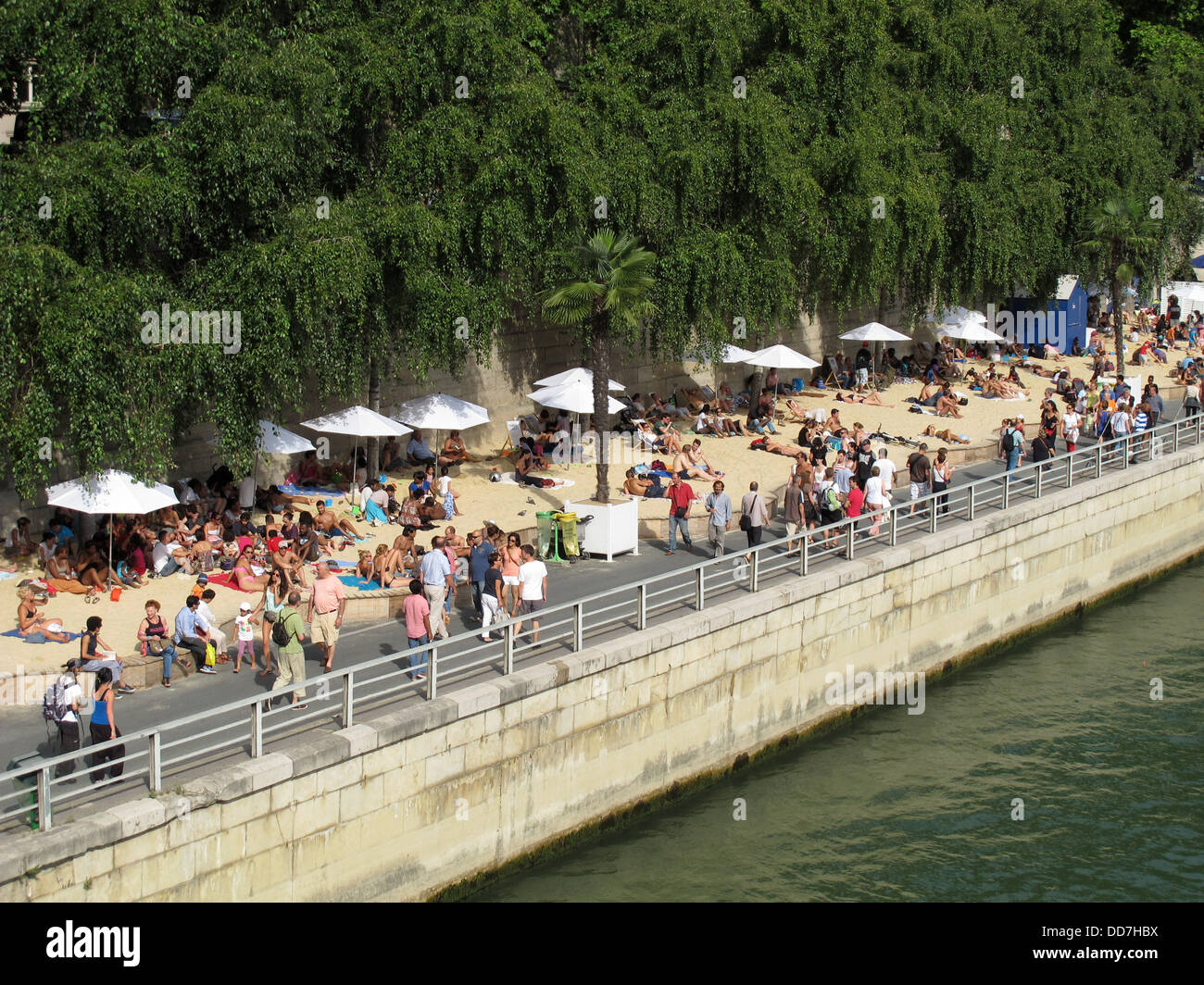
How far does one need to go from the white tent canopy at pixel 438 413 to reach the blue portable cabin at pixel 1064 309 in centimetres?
2113

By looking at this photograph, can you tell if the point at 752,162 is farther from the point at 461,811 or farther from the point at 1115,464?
the point at 461,811

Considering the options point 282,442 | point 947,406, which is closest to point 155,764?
point 282,442

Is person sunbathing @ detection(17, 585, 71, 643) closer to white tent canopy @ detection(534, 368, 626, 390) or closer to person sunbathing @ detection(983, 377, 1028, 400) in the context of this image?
white tent canopy @ detection(534, 368, 626, 390)

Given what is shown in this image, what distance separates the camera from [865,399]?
35.0m

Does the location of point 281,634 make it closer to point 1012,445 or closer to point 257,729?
point 257,729

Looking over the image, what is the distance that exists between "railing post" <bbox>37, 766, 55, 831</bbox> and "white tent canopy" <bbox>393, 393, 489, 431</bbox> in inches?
572

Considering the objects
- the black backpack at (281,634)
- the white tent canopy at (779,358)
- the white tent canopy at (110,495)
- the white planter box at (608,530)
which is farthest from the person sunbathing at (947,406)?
the black backpack at (281,634)

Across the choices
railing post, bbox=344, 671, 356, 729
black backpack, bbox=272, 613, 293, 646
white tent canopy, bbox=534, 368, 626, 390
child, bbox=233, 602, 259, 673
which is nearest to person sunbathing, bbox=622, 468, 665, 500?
white tent canopy, bbox=534, 368, 626, 390

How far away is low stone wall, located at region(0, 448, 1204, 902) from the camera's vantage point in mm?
12125

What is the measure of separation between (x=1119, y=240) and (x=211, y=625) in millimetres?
30044

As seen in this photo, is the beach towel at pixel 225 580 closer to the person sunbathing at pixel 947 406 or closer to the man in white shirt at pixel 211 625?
the man in white shirt at pixel 211 625

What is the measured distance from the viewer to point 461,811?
14.7m

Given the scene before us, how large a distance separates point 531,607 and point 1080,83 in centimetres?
2946

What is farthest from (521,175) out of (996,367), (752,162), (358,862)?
(996,367)
